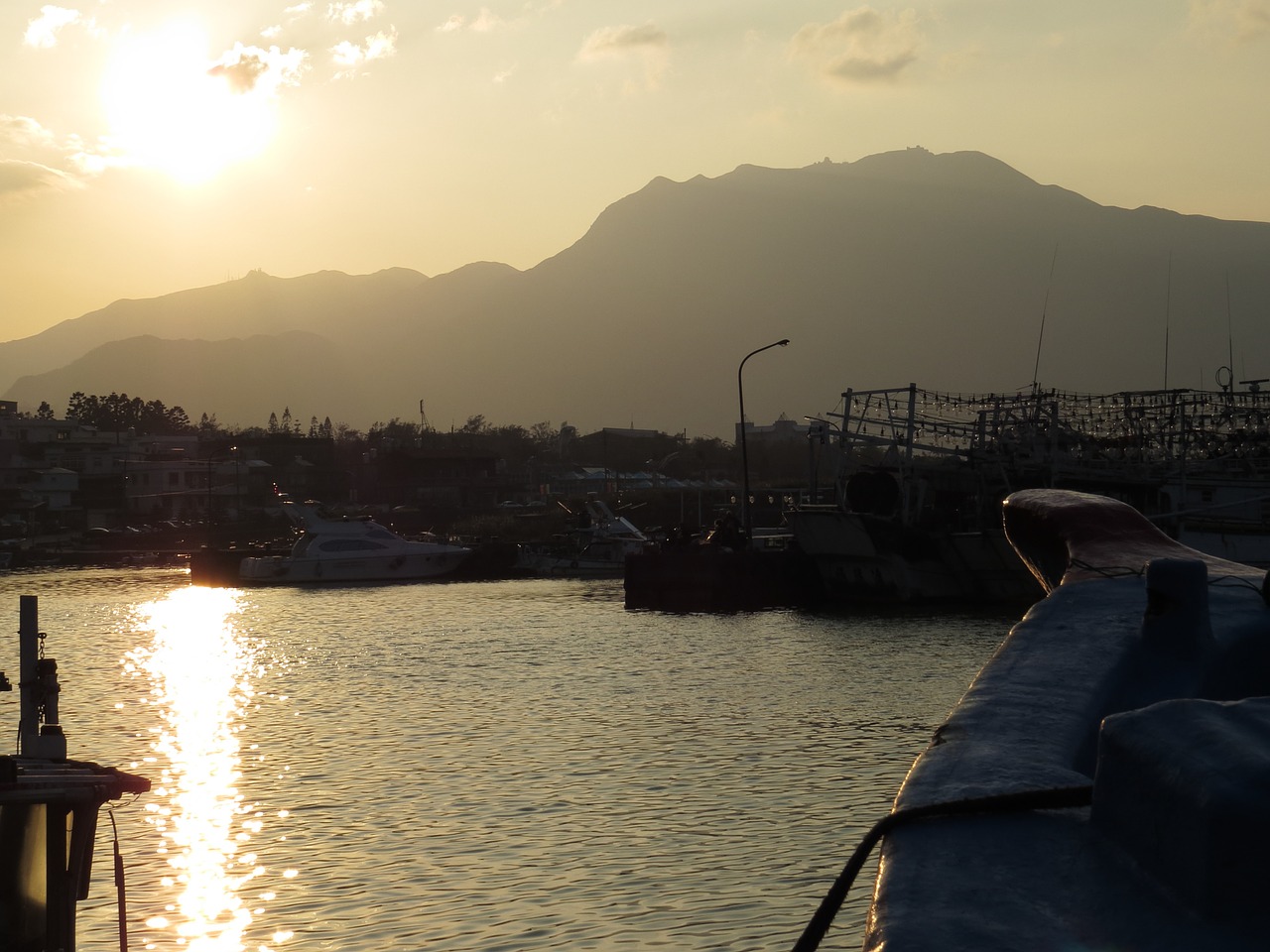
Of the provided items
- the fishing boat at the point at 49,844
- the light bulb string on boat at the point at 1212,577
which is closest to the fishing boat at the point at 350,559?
the fishing boat at the point at 49,844

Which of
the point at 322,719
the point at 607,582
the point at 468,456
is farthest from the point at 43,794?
the point at 468,456

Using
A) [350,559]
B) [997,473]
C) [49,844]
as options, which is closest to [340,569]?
[350,559]

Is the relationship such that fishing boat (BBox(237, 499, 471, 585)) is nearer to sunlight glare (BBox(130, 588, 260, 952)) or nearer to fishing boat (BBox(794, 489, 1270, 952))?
sunlight glare (BBox(130, 588, 260, 952))

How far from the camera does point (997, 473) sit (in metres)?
47.7

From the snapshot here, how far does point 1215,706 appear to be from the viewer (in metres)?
1.71

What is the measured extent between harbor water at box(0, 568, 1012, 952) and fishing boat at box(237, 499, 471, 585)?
25.8 meters

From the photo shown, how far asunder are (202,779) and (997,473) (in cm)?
3411

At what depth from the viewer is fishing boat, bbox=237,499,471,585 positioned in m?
67.8

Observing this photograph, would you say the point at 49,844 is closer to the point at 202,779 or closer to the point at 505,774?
the point at 505,774

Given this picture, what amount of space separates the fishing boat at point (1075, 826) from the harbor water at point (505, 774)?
957cm

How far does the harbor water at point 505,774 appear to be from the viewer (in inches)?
503

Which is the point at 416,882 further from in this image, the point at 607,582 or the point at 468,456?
the point at 468,456

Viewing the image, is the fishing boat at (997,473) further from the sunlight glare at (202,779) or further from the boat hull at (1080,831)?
the boat hull at (1080,831)

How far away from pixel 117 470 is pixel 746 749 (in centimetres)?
10850
